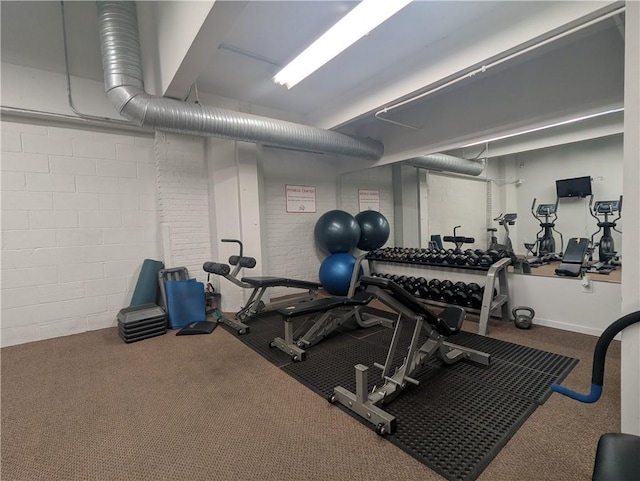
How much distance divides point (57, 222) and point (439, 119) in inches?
185

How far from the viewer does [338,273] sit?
4328mm

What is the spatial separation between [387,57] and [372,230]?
8.54ft

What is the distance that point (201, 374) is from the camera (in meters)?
2.35

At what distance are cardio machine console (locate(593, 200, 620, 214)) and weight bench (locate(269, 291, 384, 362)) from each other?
2488 mm

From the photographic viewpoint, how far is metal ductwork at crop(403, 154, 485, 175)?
407cm

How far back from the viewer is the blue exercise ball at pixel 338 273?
430 centimetres

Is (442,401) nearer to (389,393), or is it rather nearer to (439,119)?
(389,393)

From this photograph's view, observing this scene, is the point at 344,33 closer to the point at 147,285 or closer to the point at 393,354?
the point at 393,354

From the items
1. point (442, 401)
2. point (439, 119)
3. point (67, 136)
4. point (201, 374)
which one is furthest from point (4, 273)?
point (439, 119)

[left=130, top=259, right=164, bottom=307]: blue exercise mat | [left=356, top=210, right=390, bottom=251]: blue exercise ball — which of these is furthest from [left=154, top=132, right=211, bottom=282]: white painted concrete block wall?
[left=356, top=210, right=390, bottom=251]: blue exercise ball

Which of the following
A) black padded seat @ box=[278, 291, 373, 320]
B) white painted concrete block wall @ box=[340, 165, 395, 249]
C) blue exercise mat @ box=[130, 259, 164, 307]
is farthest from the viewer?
white painted concrete block wall @ box=[340, 165, 395, 249]

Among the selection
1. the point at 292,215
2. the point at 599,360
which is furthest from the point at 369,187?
the point at 599,360

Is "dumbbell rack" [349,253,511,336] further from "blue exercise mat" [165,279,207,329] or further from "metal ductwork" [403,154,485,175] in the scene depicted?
"blue exercise mat" [165,279,207,329]

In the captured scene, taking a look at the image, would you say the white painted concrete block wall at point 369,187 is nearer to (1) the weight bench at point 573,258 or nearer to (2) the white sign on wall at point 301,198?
(2) the white sign on wall at point 301,198
